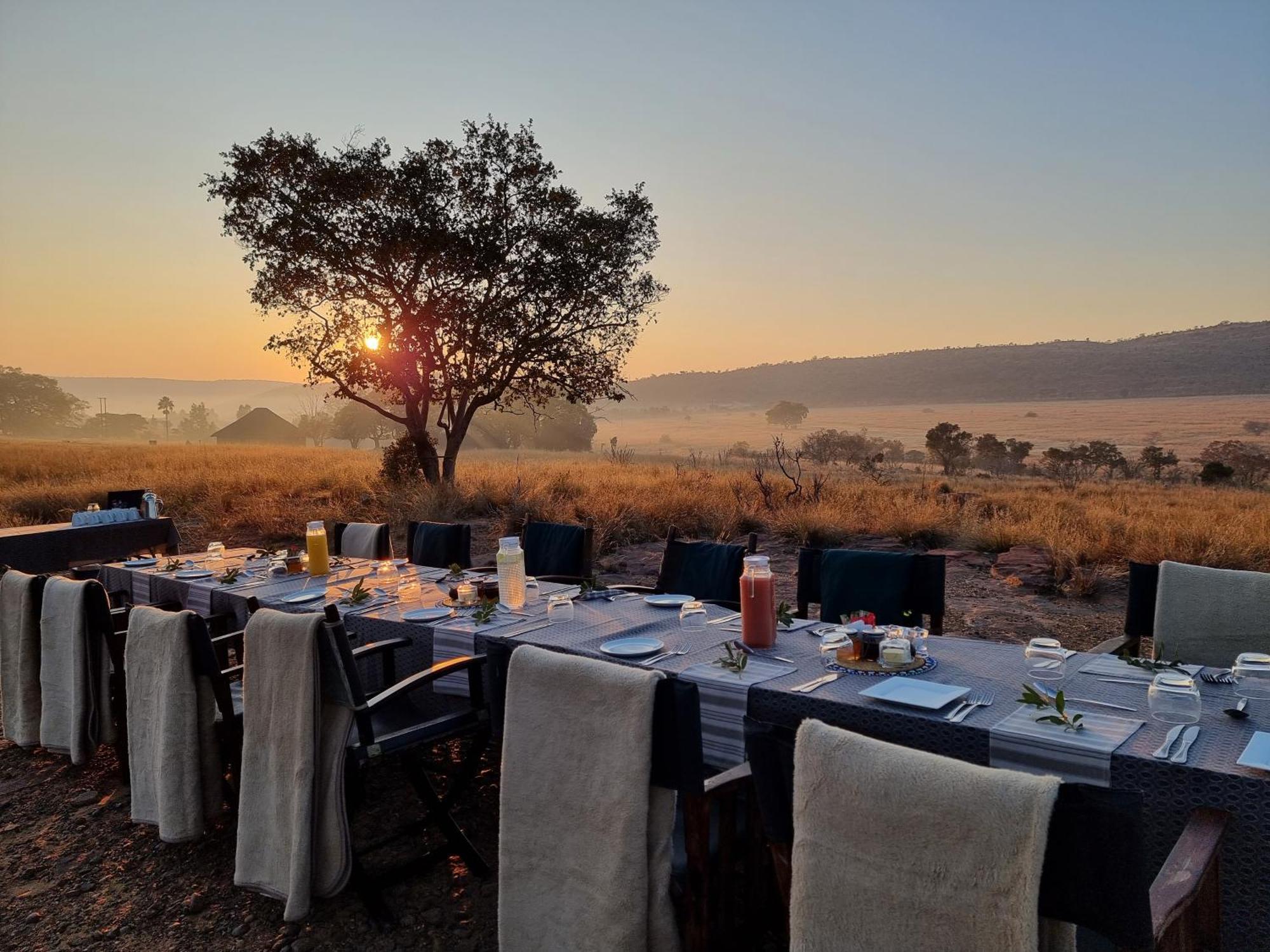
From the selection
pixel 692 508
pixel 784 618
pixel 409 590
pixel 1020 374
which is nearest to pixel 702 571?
pixel 784 618

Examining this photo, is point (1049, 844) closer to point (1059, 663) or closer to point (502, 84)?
point (1059, 663)

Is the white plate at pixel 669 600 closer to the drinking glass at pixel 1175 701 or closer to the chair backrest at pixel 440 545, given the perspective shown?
the drinking glass at pixel 1175 701

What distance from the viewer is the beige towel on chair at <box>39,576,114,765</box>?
361 centimetres

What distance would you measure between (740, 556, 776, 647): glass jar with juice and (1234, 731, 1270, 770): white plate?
4.27 feet

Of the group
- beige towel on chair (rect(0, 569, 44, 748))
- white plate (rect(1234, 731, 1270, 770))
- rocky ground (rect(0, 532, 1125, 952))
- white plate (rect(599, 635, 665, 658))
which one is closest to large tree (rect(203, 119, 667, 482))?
beige towel on chair (rect(0, 569, 44, 748))

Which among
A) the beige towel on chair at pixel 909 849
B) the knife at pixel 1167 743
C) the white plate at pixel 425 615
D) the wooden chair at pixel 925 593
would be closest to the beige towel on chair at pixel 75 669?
the white plate at pixel 425 615

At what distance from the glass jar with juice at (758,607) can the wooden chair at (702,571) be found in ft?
4.33

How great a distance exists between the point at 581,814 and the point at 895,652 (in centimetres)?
105

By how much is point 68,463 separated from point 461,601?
79.4ft

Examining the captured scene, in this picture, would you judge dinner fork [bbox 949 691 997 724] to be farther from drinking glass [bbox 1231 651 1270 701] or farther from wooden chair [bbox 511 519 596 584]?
wooden chair [bbox 511 519 596 584]

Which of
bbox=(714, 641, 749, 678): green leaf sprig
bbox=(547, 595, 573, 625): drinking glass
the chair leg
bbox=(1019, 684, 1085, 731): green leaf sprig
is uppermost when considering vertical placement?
bbox=(1019, 684, 1085, 731): green leaf sprig

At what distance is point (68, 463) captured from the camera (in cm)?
2233

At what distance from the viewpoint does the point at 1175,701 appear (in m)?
1.94

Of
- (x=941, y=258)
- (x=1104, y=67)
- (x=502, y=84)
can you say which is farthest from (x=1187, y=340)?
(x=502, y=84)
